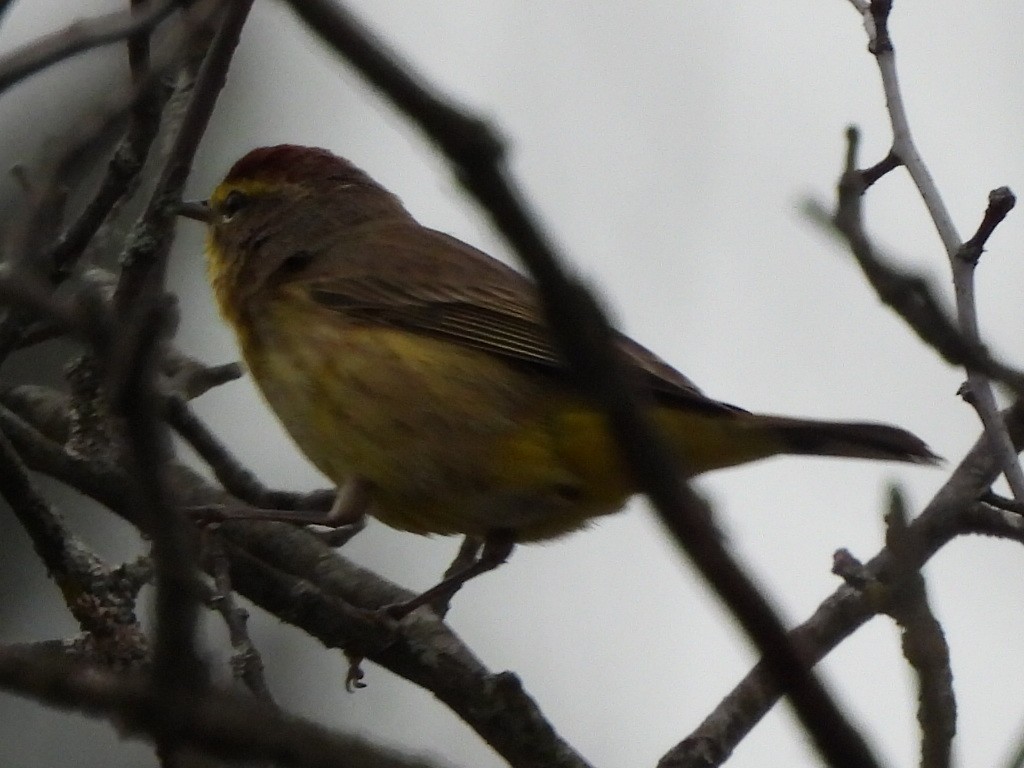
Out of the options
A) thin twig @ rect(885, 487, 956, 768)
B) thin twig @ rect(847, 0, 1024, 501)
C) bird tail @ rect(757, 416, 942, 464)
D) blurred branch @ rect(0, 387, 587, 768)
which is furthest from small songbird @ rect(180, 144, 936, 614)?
thin twig @ rect(885, 487, 956, 768)

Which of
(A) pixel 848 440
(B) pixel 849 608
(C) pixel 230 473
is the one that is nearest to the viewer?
(B) pixel 849 608

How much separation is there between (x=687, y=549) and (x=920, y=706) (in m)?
1.18

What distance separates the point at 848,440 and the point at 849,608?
0.71 m

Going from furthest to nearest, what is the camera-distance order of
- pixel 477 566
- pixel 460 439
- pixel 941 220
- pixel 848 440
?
pixel 477 566, pixel 460 439, pixel 848 440, pixel 941 220

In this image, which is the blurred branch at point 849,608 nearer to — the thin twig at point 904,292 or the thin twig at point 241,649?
the thin twig at point 904,292

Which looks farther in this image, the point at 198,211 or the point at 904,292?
the point at 198,211

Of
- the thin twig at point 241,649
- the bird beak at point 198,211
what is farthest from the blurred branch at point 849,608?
the bird beak at point 198,211

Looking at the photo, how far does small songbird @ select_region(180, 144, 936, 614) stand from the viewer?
16.0 ft

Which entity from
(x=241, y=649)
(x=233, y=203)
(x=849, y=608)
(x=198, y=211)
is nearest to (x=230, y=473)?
(x=198, y=211)

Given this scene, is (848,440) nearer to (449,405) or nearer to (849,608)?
(849,608)

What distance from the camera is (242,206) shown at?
6.31 metres

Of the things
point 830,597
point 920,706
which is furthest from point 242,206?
point 920,706

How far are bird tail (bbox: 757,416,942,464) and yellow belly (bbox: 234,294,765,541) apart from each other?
114 mm

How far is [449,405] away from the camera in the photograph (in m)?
5.13
